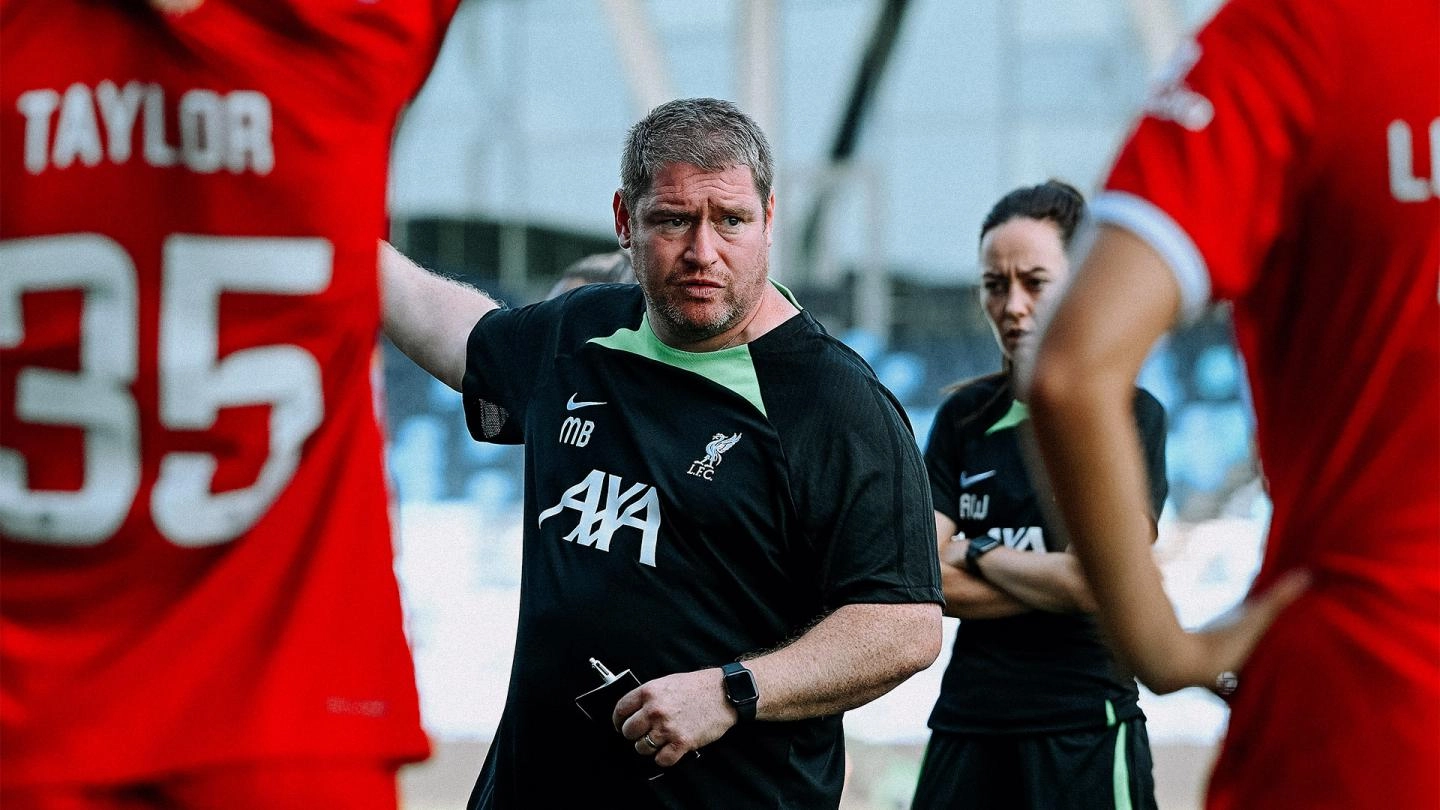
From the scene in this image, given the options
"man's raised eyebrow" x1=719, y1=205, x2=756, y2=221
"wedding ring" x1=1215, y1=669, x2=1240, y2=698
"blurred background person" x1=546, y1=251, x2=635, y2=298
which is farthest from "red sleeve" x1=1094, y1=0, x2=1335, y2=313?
"blurred background person" x1=546, y1=251, x2=635, y2=298

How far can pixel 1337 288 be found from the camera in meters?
1.81

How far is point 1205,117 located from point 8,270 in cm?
146

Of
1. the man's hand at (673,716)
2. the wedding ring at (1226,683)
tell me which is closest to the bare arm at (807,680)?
the man's hand at (673,716)

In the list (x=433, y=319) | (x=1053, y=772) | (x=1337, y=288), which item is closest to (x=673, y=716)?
(x=433, y=319)

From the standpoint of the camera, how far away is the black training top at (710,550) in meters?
3.21

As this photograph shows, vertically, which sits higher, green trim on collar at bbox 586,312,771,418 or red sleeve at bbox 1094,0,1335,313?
red sleeve at bbox 1094,0,1335,313

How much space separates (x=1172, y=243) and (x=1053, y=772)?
263 centimetres

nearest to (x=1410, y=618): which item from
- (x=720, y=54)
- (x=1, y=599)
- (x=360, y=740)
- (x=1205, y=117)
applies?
(x=1205, y=117)

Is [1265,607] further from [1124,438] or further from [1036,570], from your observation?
[1036,570]

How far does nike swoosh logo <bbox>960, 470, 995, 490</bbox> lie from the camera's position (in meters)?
4.36

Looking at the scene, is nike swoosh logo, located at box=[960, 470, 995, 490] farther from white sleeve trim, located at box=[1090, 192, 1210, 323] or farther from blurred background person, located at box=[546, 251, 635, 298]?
white sleeve trim, located at box=[1090, 192, 1210, 323]

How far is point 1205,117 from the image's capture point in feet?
5.81

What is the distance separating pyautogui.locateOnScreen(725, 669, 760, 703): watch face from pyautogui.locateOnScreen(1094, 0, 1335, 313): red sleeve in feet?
4.99

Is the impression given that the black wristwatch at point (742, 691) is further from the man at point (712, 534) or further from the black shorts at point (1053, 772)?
the black shorts at point (1053, 772)
